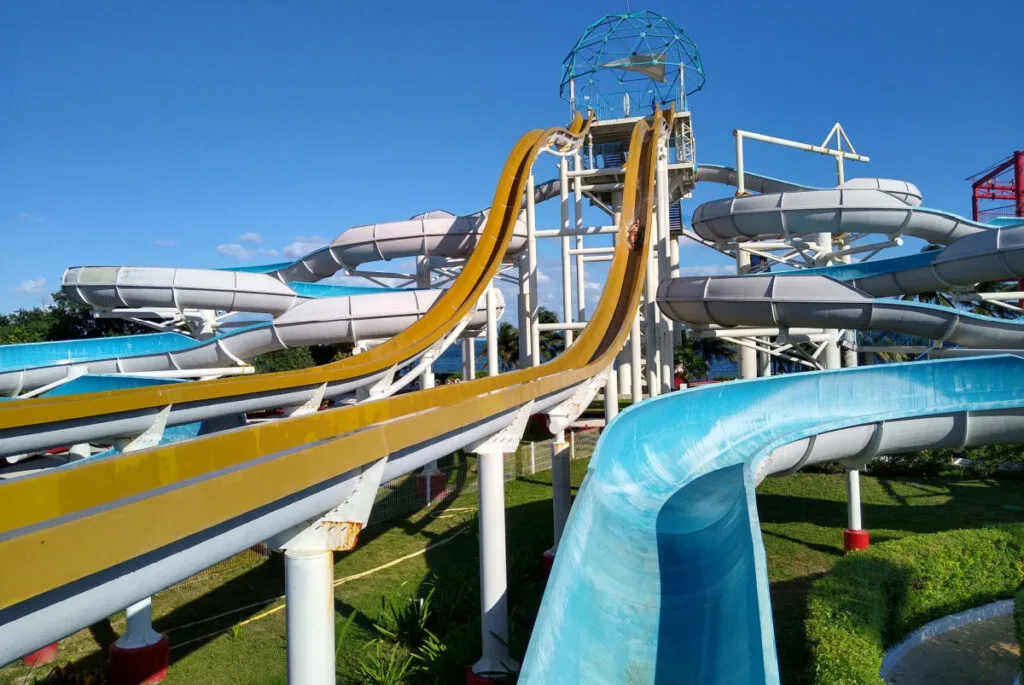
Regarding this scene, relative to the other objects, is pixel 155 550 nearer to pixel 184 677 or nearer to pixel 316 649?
pixel 316 649

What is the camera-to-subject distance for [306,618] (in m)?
3.20

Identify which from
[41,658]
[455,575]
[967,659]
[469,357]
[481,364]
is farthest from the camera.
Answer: [481,364]

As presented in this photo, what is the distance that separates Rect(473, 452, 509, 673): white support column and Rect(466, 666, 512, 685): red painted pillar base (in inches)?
2.0

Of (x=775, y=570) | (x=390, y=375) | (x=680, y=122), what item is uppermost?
(x=680, y=122)

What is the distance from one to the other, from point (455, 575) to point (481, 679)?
114 inches

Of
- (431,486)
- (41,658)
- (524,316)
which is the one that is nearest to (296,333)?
(431,486)

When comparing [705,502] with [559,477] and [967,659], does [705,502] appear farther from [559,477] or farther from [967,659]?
[967,659]

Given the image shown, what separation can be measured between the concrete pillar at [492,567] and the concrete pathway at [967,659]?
144 inches

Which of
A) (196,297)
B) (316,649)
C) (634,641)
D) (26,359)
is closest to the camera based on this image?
(316,649)

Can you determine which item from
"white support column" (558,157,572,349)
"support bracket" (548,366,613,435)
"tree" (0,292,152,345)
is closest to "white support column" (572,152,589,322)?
"white support column" (558,157,572,349)

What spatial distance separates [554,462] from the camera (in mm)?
9555

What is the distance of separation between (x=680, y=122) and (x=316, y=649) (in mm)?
17802

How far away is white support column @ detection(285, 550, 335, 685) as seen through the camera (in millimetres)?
3199

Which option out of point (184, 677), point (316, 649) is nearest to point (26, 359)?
point (184, 677)
